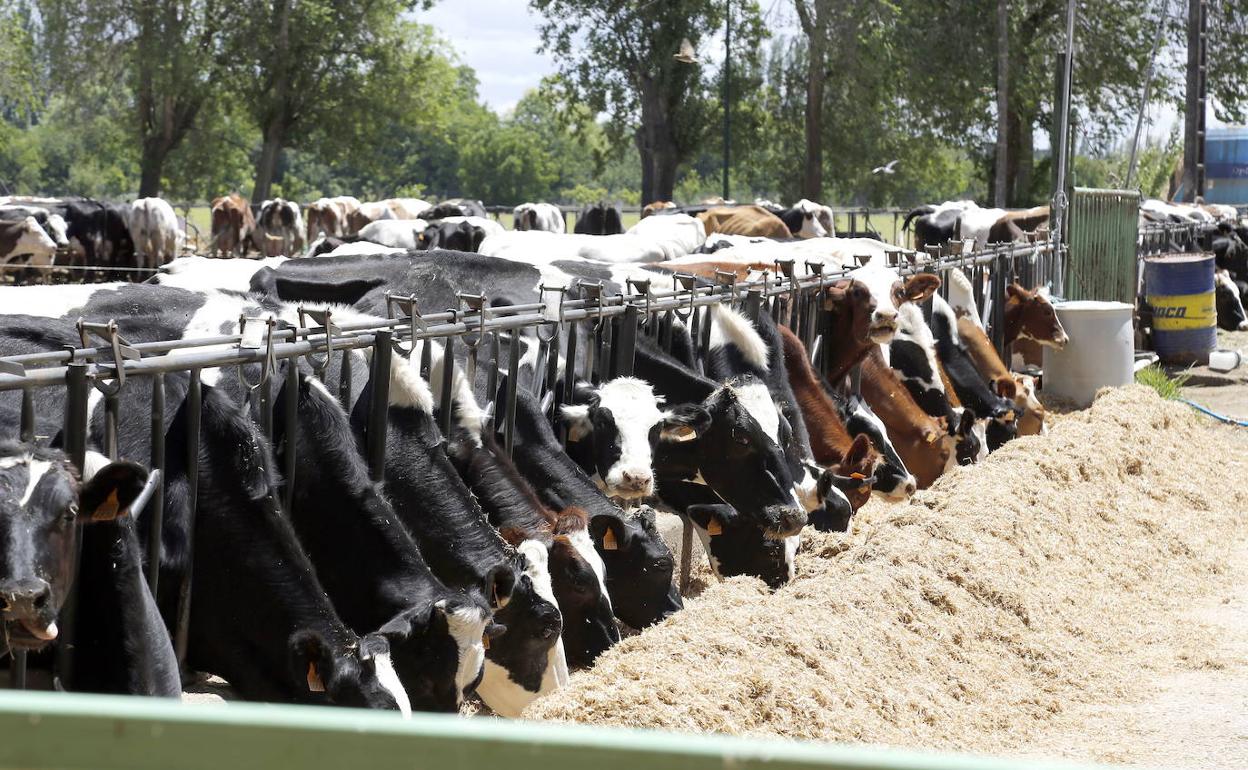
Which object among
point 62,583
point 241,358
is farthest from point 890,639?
point 62,583

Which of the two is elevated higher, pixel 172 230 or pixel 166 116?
pixel 166 116

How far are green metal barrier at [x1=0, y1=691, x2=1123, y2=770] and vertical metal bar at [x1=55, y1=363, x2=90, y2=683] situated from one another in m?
2.86

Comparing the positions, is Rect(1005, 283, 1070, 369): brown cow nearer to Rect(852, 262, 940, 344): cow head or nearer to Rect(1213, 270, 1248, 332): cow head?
Rect(852, 262, 940, 344): cow head

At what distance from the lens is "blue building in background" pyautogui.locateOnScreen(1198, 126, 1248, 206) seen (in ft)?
141

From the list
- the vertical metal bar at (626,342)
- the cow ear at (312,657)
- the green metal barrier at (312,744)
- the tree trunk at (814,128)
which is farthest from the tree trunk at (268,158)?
the green metal barrier at (312,744)

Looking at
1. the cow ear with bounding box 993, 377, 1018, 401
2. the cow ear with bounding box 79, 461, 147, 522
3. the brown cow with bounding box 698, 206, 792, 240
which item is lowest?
the cow ear with bounding box 993, 377, 1018, 401

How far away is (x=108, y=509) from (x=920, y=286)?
6811mm

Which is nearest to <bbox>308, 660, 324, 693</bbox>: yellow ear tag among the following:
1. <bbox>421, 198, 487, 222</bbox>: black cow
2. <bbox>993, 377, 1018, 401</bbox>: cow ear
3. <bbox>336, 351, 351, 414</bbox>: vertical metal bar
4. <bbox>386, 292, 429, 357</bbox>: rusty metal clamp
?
<bbox>336, 351, 351, 414</bbox>: vertical metal bar

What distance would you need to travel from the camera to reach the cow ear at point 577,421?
21.1 feet

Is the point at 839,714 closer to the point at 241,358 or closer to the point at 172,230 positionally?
the point at 241,358

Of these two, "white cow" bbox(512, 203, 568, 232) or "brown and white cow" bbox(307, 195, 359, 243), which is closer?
"white cow" bbox(512, 203, 568, 232)

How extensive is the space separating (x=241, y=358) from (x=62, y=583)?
1.17m

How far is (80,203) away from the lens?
28.3 meters

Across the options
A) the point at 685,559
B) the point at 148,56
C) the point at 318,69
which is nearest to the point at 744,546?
the point at 685,559
